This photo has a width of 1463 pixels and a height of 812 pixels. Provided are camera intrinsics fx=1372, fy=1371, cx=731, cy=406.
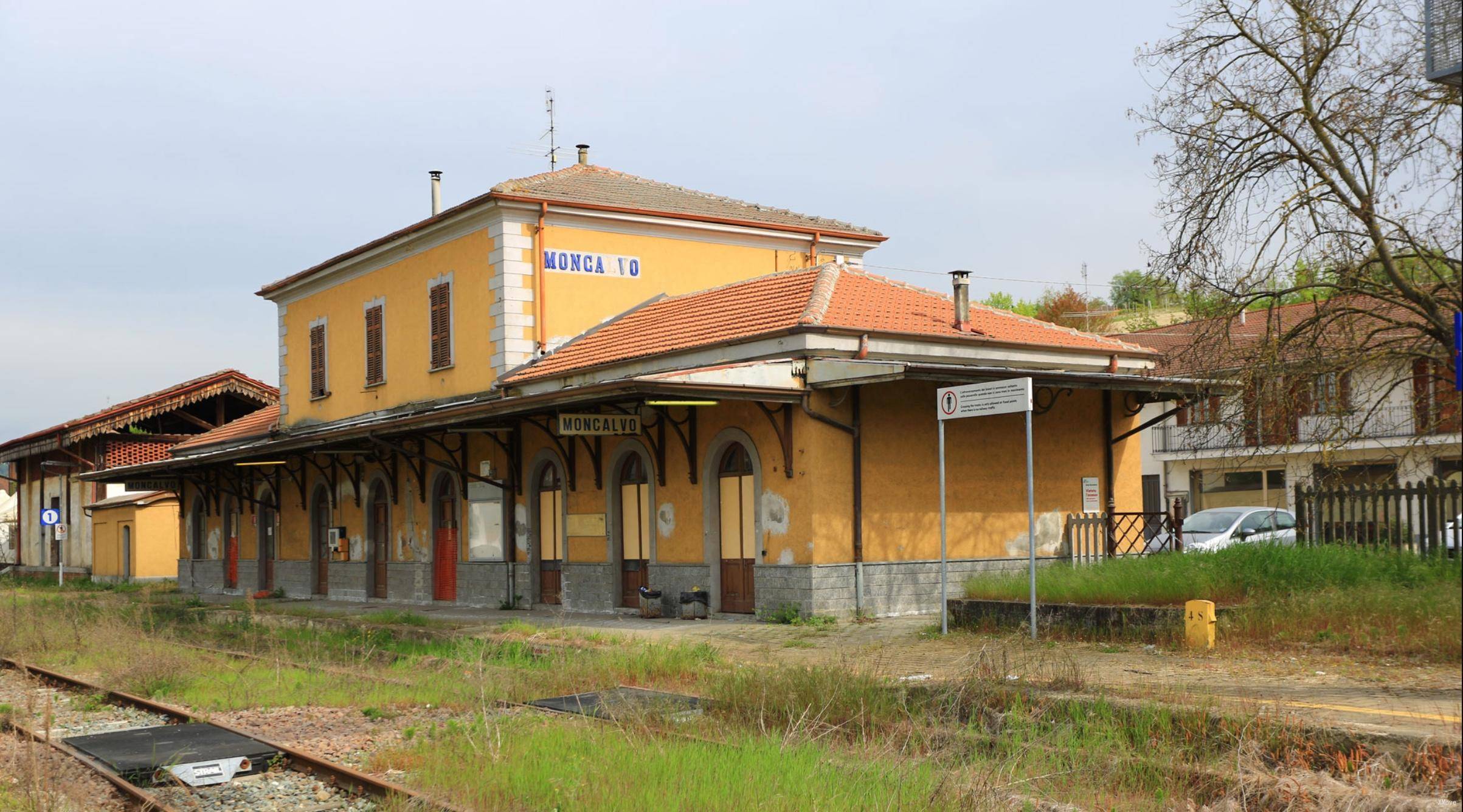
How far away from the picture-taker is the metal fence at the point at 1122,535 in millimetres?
17984

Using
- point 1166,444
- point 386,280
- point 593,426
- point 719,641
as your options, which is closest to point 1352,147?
point 719,641

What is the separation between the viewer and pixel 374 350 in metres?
28.1

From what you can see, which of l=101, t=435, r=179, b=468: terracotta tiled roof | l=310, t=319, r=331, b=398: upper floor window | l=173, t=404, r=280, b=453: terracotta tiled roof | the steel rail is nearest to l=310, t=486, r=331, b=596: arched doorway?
l=310, t=319, r=331, b=398: upper floor window

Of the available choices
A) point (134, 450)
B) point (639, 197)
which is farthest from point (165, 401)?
point (639, 197)

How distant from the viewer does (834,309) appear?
18.9 m

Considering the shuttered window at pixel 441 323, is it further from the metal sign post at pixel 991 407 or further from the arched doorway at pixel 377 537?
the metal sign post at pixel 991 407

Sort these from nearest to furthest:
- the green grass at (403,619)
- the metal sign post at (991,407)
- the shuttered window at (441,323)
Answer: the metal sign post at (991,407) < the green grass at (403,619) < the shuttered window at (441,323)

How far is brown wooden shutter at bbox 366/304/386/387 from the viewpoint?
91.1ft

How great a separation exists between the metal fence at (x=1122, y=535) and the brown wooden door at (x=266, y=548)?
20.6 m

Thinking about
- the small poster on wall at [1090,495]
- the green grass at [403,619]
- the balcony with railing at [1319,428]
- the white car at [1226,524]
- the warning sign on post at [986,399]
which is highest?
the warning sign on post at [986,399]

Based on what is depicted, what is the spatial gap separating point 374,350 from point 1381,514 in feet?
70.5

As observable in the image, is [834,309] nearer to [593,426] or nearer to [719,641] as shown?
[593,426]

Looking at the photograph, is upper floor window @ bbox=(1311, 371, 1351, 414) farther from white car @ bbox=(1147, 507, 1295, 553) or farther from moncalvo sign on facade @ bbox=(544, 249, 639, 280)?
moncalvo sign on facade @ bbox=(544, 249, 639, 280)

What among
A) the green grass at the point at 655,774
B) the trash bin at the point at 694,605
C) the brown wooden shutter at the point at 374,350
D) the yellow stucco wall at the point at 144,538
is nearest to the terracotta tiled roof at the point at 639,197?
the brown wooden shutter at the point at 374,350
